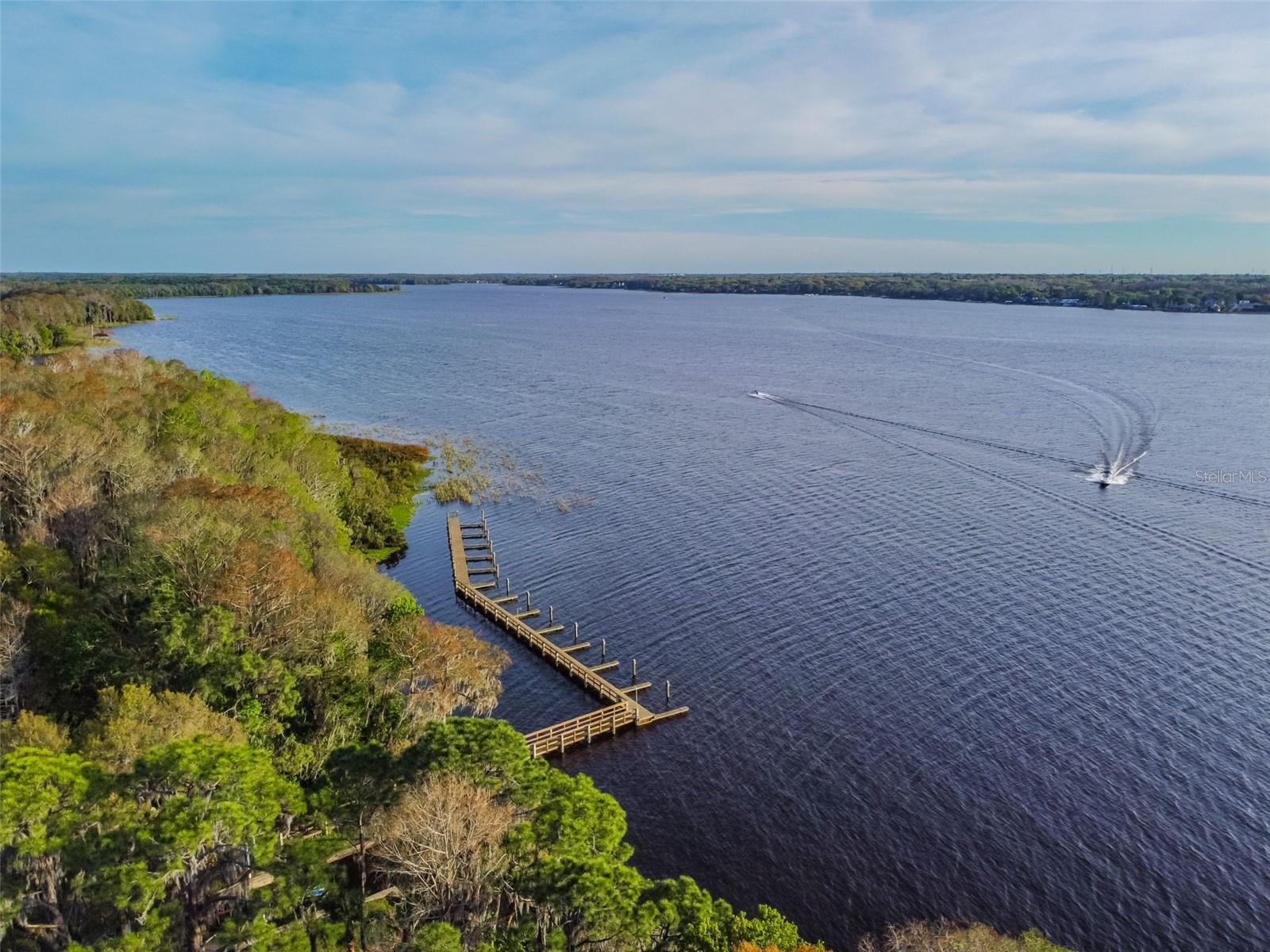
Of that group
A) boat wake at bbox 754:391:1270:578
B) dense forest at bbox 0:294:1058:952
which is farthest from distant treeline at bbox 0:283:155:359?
boat wake at bbox 754:391:1270:578

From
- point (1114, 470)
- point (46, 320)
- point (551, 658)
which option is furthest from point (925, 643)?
point (46, 320)

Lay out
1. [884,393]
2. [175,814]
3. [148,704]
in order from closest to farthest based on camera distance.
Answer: [175,814]
[148,704]
[884,393]

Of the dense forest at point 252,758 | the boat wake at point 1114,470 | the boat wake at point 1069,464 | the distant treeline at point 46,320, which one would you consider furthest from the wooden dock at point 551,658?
the distant treeline at point 46,320

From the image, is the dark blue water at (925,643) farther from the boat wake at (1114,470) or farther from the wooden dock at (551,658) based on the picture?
the boat wake at (1114,470)

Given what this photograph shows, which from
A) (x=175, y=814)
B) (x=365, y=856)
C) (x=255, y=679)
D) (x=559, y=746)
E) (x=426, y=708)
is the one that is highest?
(x=175, y=814)

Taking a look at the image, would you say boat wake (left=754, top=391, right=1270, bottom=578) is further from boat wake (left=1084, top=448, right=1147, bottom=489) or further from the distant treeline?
the distant treeline

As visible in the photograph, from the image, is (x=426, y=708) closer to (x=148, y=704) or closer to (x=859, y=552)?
(x=148, y=704)

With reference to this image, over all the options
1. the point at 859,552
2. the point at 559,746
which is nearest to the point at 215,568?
the point at 559,746
